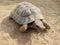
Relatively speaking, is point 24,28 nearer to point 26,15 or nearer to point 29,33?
point 29,33

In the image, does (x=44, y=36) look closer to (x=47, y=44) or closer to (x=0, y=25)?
(x=47, y=44)

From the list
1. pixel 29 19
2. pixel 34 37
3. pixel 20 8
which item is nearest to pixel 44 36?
pixel 34 37

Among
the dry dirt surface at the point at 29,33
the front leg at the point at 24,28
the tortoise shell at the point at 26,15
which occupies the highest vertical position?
the tortoise shell at the point at 26,15

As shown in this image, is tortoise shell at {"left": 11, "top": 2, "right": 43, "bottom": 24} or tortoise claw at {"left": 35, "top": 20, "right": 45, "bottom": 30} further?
tortoise shell at {"left": 11, "top": 2, "right": 43, "bottom": 24}

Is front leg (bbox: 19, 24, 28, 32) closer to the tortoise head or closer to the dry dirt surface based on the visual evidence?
the dry dirt surface

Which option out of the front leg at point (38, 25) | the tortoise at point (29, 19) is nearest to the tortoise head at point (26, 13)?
the tortoise at point (29, 19)

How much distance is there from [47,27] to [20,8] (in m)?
0.77

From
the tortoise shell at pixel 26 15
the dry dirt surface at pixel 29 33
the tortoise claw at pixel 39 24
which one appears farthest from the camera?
the tortoise shell at pixel 26 15

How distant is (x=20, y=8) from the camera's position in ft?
14.7

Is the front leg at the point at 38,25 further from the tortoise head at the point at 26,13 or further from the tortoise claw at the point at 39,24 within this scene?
the tortoise head at the point at 26,13

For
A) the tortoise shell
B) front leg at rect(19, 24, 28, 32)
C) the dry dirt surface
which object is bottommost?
the dry dirt surface

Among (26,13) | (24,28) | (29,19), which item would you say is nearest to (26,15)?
(26,13)

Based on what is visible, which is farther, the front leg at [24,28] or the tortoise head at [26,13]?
the tortoise head at [26,13]

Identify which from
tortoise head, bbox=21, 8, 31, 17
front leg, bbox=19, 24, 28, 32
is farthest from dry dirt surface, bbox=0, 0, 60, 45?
tortoise head, bbox=21, 8, 31, 17
